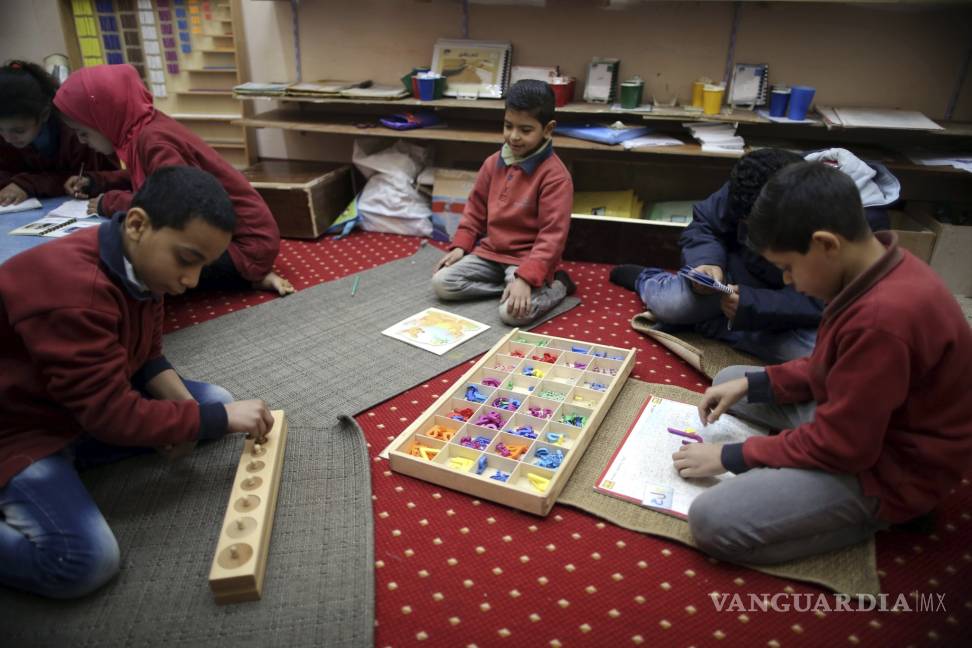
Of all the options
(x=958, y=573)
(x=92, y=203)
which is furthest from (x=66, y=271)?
(x=958, y=573)

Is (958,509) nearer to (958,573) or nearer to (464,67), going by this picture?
(958,573)

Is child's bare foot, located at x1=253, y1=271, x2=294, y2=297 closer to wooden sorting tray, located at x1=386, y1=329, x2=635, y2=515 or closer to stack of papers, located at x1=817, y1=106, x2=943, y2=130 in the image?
wooden sorting tray, located at x1=386, y1=329, x2=635, y2=515

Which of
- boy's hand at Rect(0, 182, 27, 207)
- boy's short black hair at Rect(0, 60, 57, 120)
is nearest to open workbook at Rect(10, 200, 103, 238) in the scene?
boy's hand at Rect(0, 182, 27, 207)

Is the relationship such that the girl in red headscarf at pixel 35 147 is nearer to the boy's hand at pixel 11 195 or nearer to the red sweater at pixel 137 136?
the boy's hand at pixel 11 195

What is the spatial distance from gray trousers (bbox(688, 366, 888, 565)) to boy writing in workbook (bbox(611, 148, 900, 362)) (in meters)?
0.74

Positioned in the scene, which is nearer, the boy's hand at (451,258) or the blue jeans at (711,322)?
the blue jeans at (711,322)

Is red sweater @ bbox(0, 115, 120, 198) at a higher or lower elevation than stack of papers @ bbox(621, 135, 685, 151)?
lower

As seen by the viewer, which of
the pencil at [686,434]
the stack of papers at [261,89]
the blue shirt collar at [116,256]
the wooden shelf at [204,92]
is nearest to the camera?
the blue shirt collar at [116,256]

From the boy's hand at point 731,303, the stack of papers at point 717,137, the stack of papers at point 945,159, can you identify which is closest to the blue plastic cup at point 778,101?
the stack of papers at point 717,137

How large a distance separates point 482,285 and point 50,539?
1608mm

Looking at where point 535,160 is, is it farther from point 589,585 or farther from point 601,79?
point 589,585

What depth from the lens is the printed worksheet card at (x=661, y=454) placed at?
146 cm

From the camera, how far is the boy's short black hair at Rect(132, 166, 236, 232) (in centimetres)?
118

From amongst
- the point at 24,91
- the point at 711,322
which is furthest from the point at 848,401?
the point at 24,91
